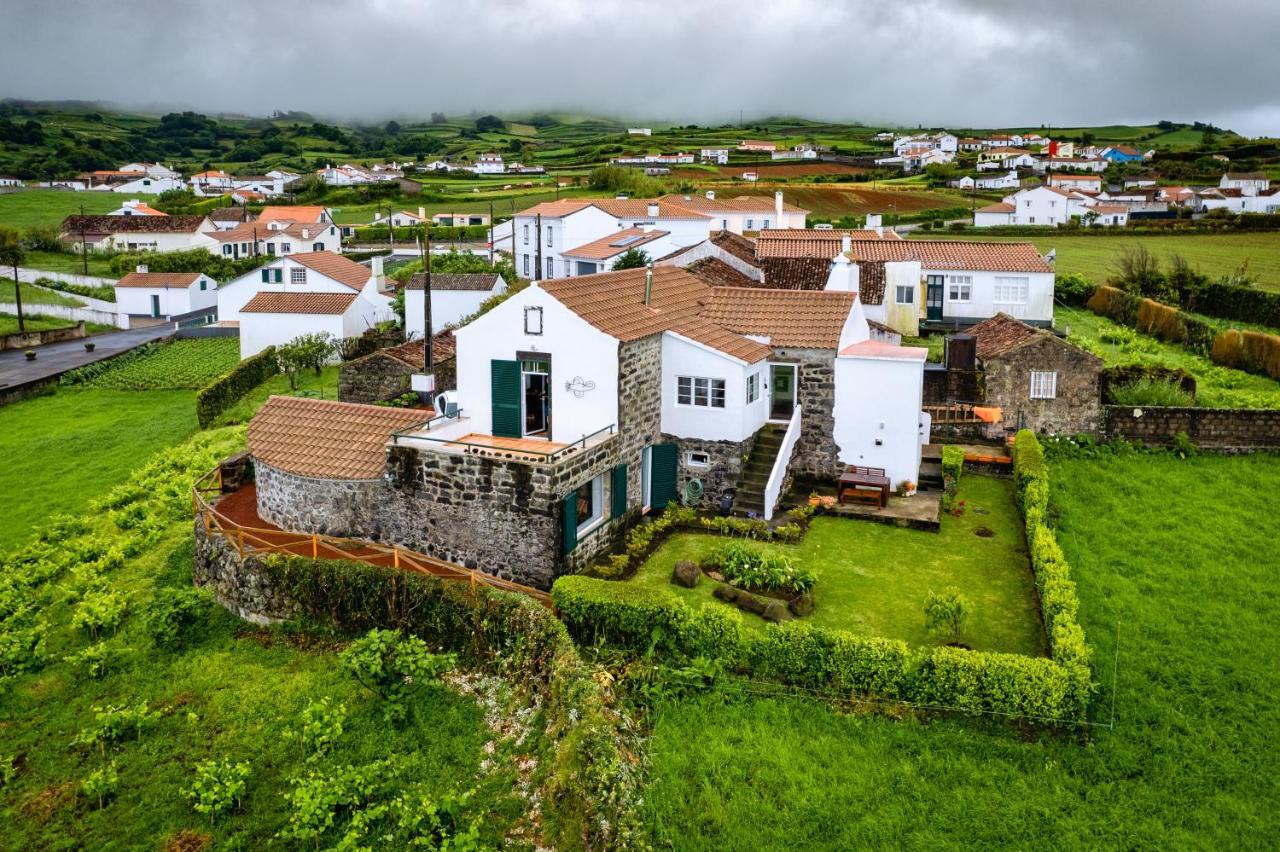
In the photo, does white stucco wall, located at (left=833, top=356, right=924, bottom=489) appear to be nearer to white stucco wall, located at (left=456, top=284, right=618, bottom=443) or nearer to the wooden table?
the wooden table

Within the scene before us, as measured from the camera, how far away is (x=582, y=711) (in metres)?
13.7

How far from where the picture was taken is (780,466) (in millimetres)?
23828

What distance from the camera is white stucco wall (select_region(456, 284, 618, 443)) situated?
21.4 m

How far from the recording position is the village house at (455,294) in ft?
155

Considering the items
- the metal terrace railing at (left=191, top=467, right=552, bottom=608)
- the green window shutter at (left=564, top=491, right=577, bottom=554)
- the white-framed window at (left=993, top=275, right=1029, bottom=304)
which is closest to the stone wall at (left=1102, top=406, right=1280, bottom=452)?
the green window shutter at (left=564, top=491, right=577, bottom=554)

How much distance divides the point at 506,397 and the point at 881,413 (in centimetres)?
971

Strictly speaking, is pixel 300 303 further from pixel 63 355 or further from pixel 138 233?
pixel 138 233

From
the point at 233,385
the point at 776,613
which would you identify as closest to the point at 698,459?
the point at 776,613

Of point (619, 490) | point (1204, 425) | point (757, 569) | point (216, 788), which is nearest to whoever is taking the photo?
point (216, 788)

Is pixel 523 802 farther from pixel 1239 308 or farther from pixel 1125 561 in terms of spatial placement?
pixel 1239 308

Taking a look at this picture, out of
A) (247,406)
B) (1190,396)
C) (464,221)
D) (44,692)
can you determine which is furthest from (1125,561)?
(464,221)

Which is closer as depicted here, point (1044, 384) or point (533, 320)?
point (533, 320)

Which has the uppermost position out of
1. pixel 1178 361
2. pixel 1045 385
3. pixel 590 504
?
pixel 1045 385

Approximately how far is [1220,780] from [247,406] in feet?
119
